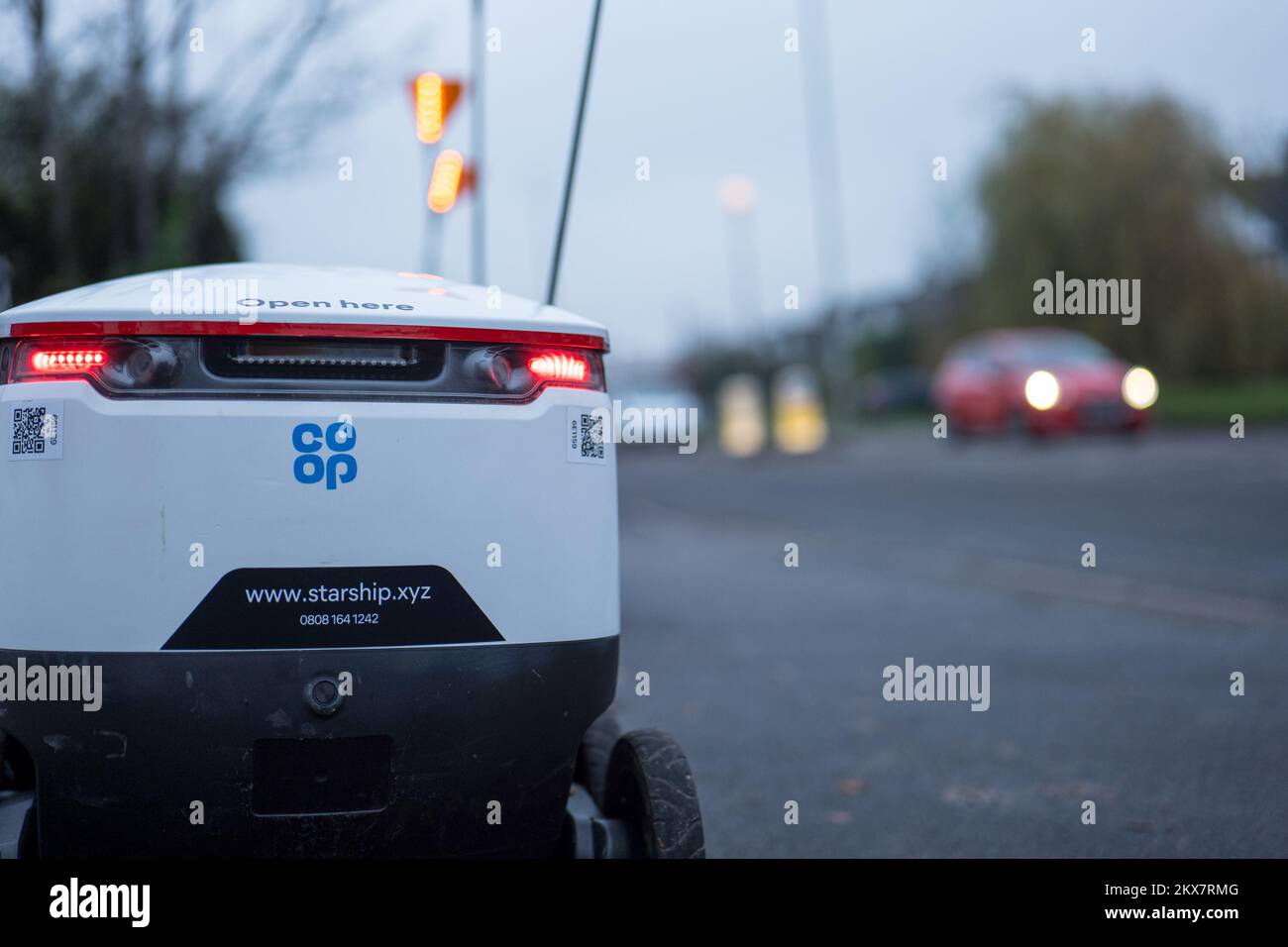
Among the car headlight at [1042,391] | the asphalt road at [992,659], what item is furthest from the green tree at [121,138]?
the car headlight at [1042,391]

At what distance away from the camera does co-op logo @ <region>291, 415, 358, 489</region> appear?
2.92m

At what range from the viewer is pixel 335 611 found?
116 inches

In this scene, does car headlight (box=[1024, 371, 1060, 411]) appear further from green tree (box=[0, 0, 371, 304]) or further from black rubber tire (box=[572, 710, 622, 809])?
black rubber tire (box=[572, 710, 622, 809])

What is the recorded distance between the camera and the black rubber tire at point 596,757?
3865 millimetres

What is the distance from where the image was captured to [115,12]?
10469 mm

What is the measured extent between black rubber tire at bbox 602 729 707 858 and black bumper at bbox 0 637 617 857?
12.9 inches

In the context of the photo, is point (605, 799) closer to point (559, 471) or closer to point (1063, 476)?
point (559, 471)

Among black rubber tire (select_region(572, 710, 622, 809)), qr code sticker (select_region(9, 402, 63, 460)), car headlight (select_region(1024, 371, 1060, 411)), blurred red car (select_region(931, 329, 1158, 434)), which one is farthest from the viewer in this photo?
car headlight (select_region(1024, 371, 1060, 411))

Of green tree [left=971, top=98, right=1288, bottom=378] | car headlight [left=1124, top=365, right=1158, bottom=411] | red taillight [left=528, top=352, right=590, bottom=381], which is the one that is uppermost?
green tree [left=971, top=98, right=1288, bottom=378]

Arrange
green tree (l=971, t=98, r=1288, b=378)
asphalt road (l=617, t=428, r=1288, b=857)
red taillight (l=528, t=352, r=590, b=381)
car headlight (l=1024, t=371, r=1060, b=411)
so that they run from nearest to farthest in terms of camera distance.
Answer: red taillight (l=528, t=352, r=590, b=381)
asphalt road (l=617, t=428, r=1288, b=857)
car headlight (l=1024, t=371, r=1060, b=411)
green tree (l=971, t=98, r=1288, b=378)

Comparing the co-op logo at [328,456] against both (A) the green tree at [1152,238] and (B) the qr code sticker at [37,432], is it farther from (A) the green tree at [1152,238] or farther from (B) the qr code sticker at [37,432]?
(A) the green tree at [1152,238]

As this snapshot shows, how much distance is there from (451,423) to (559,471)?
0.77 ft

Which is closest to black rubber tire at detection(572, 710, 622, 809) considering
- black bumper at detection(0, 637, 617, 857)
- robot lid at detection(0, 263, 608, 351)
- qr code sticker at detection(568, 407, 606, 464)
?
black bumper at detection(0, 637, 617, 857)
